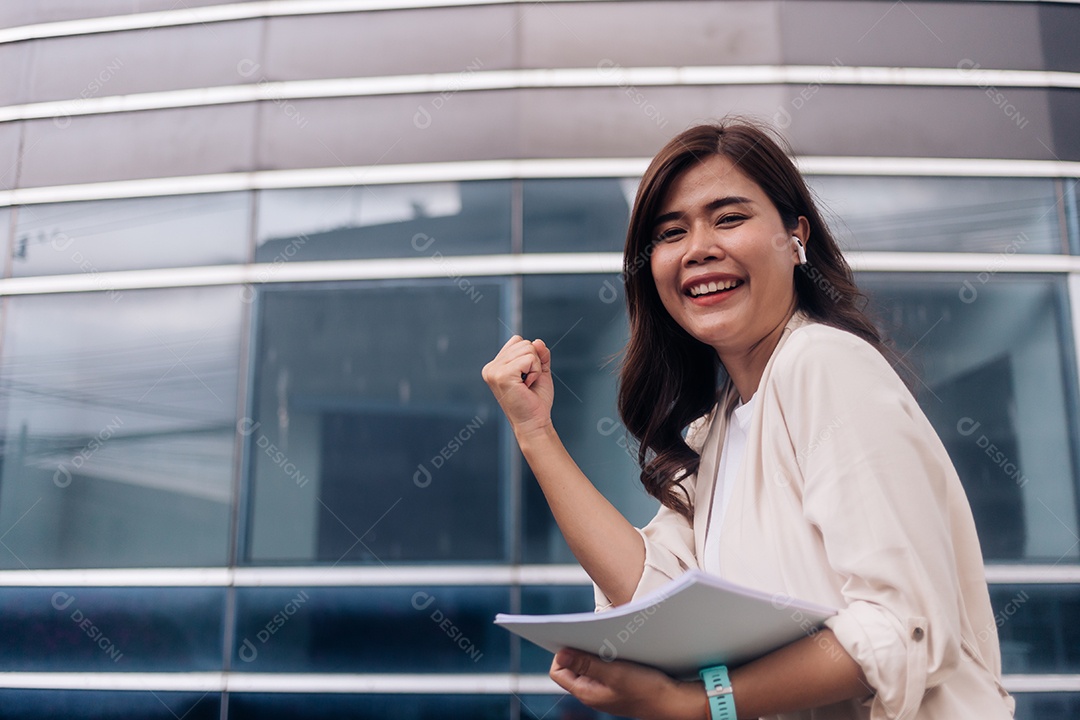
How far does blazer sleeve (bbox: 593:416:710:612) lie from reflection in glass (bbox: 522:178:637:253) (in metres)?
3.61

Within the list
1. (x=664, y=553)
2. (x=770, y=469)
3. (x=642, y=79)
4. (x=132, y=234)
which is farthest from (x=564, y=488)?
(x=132, y=234)

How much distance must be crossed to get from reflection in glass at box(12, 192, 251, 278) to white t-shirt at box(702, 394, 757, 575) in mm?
4550

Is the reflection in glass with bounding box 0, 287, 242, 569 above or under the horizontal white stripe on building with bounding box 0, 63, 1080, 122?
under

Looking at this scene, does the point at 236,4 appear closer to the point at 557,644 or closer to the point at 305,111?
the point at 305,111

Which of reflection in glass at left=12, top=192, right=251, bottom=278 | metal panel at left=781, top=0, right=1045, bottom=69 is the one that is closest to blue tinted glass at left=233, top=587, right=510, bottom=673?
reflection in glass at left=12, top=192, right=251, bottom=278

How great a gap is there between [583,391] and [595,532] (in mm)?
3421

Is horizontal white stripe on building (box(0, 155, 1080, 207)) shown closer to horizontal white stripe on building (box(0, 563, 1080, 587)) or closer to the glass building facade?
the glass building facade

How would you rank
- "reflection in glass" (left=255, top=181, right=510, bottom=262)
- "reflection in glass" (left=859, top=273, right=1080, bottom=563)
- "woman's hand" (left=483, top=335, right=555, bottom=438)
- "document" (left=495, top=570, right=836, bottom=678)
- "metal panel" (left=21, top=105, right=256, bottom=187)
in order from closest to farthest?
1. "document" (left=495, top=570, right=836, bottom=678)
2. "woman's hand" (left=483, top=335, right=555, bottom=438)
3. "reflection in glass" (left=859, top=273, right=1080, bottom=563)
4. "reflection in glass" (left=255, top=181, right=510, bottom=262)
5. "metal panel" (left=21, top=105, right=256, bottom=187)

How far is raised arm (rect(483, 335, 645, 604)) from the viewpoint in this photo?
5.04 feet

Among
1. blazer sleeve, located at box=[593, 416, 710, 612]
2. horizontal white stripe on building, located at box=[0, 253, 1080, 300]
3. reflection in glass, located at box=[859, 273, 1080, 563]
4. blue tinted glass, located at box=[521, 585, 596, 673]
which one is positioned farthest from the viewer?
horizontal white stripe on building, located at box=[0, 253, 1080, 300]

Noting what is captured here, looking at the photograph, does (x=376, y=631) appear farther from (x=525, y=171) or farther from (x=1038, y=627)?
(x=1038, y=627)

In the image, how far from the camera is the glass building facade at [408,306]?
189 inches

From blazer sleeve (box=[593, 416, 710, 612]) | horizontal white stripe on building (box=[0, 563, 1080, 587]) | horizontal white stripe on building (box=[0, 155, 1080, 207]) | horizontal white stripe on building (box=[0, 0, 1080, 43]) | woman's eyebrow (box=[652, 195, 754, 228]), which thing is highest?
horizontal white stripe on building (box=[0, 0, 1080, 43])

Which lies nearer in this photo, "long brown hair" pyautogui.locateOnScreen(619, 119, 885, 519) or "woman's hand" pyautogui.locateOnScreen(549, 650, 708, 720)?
"woman's hand" pyautogui.locateOnScreen(549, 650, 708, 720)
